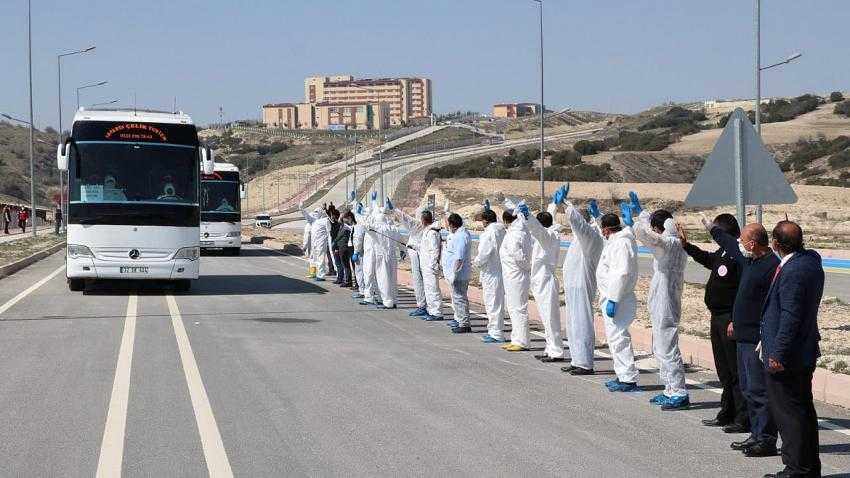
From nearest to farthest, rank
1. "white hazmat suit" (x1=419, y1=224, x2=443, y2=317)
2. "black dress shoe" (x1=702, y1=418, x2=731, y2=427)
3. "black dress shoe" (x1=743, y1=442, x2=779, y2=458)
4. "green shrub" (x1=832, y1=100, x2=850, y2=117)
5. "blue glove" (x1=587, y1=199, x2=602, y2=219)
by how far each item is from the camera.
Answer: "black dress shoe" (x1=743, y1=442, x2=779, y2=458) < "black dress shoe" (x1=702, y1=418, x2=731, y2=427) < "blue glove" (x1=587, y1=199, x2=602, y2=219) < "white hazmat suit" (x1=419, y1=224, x2=443, y2=317) < "green shrub" (x1=832, y1=100, x2=850, y2=117)

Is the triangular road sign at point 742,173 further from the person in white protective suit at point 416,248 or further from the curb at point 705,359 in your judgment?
the person in white protective suit at point 416,248

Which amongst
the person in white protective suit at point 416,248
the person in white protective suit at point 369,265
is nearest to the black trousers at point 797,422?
the person in white protective suit at point 416,248

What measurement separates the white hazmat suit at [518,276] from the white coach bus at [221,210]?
2393cm

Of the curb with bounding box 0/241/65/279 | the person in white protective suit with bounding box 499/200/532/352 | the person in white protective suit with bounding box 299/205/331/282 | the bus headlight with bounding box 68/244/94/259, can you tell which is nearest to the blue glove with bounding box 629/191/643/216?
the person in white protective suit with bounding box 499/200/532/352

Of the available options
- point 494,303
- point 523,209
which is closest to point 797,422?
point 523,209

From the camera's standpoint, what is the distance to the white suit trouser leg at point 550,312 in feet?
42.2

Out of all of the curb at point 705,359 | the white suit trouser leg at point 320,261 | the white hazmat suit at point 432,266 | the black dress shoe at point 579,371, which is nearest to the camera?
the curb at point 705,359

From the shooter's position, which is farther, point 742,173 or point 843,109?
point 843,109

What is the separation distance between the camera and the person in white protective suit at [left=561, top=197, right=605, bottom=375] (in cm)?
1180

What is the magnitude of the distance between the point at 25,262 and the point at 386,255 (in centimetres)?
1657

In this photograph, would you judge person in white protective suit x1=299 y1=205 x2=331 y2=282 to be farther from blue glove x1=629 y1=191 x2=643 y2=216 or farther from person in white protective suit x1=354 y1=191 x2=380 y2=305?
blue glove x1=629 y1=191 x2=643 y2=216

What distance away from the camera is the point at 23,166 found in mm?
151375

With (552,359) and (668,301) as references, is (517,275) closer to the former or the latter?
(552,359)

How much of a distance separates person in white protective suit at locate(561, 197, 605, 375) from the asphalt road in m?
0.34
